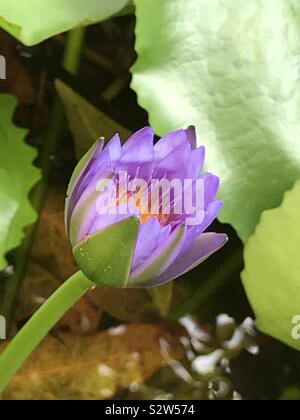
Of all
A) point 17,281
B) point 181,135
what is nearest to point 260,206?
point 181,135

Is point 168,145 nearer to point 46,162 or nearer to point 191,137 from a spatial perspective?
point 191,137

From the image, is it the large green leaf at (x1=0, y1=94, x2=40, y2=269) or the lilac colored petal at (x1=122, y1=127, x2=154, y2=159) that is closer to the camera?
the lilac colored petal at (x1=122, y1=127, x2=154, y2=159)

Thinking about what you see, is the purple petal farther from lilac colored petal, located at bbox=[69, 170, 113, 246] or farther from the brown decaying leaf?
the brown decaying leaf

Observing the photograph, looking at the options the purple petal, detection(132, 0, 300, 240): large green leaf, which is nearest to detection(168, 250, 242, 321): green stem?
detection(132, 0, 300, 240): large green leaf

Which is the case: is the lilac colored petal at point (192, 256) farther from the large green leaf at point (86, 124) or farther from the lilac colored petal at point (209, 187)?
the large green leaf at point (86, 124)

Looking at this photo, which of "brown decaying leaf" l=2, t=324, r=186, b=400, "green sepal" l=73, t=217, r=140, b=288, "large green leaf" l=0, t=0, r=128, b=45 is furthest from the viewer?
"brown decaying leaf" l=2, t=324, r=186, b=400

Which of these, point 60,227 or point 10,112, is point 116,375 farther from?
point 10,112

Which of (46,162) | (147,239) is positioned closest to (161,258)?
(147,239)
